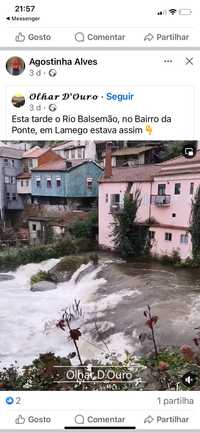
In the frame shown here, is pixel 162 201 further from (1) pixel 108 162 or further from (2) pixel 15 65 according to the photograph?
(2) pixel 15 65

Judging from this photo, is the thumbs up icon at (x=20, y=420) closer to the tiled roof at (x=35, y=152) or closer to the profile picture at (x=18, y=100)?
the tiled roof at (x=35, y=152)

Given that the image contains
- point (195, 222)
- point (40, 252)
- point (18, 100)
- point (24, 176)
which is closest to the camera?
point (18, 100)

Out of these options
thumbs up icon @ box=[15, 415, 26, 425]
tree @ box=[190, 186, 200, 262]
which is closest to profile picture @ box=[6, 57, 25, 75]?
tree @ box=[190, 186, 200, 262]

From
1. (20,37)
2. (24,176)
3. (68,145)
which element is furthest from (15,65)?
(24,176)

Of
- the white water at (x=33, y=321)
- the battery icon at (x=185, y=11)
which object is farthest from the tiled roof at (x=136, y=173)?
the battery icon at (x=185, y=11)

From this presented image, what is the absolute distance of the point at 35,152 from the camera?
1.79 m

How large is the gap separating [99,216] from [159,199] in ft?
1.17

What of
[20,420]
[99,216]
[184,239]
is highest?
[99,216]

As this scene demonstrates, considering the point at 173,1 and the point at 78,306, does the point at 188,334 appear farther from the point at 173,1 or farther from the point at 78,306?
the point at 173,1

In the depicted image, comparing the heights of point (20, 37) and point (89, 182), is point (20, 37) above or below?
above

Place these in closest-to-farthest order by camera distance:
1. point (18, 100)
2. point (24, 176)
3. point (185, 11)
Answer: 1. point (185, 11)
2. point (18, 100)
3. point (24, 176)

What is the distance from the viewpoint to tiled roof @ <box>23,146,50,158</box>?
1705mm

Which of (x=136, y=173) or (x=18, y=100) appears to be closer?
(x=18, y=100)

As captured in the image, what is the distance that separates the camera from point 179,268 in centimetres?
191
